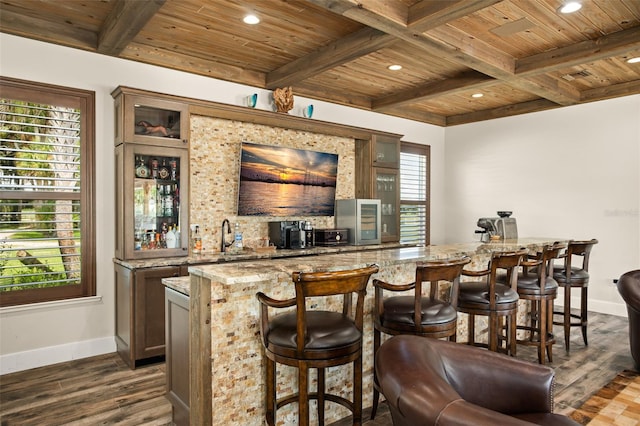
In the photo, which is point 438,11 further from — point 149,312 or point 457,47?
point 149,312

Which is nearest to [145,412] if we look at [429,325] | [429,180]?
[429,325]

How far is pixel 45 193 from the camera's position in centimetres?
370

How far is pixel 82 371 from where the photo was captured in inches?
139

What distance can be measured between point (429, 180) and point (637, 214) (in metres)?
2.98

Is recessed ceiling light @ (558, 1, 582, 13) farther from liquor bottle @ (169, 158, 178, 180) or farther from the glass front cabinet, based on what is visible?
liquor bottle @ (169, 158, 178, 180)

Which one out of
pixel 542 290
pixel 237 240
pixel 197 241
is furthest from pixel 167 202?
pixel 542 290

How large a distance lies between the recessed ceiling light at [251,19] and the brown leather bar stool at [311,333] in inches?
97.4

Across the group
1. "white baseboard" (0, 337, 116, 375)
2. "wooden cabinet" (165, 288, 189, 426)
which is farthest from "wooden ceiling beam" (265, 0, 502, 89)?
"white baseboard" (0, 337, 116, 375)

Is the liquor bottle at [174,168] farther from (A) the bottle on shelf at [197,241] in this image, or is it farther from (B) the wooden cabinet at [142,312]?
(B) the wooden cabinet at [142,312]

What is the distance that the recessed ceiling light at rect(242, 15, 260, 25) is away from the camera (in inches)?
137

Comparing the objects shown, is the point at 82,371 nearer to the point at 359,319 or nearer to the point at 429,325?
the point at 359,319

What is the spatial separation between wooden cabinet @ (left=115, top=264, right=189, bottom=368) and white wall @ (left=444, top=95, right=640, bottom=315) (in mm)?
5147

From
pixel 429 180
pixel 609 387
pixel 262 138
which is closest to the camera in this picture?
pixel 609 387

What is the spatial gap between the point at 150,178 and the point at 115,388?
1.87 meters
